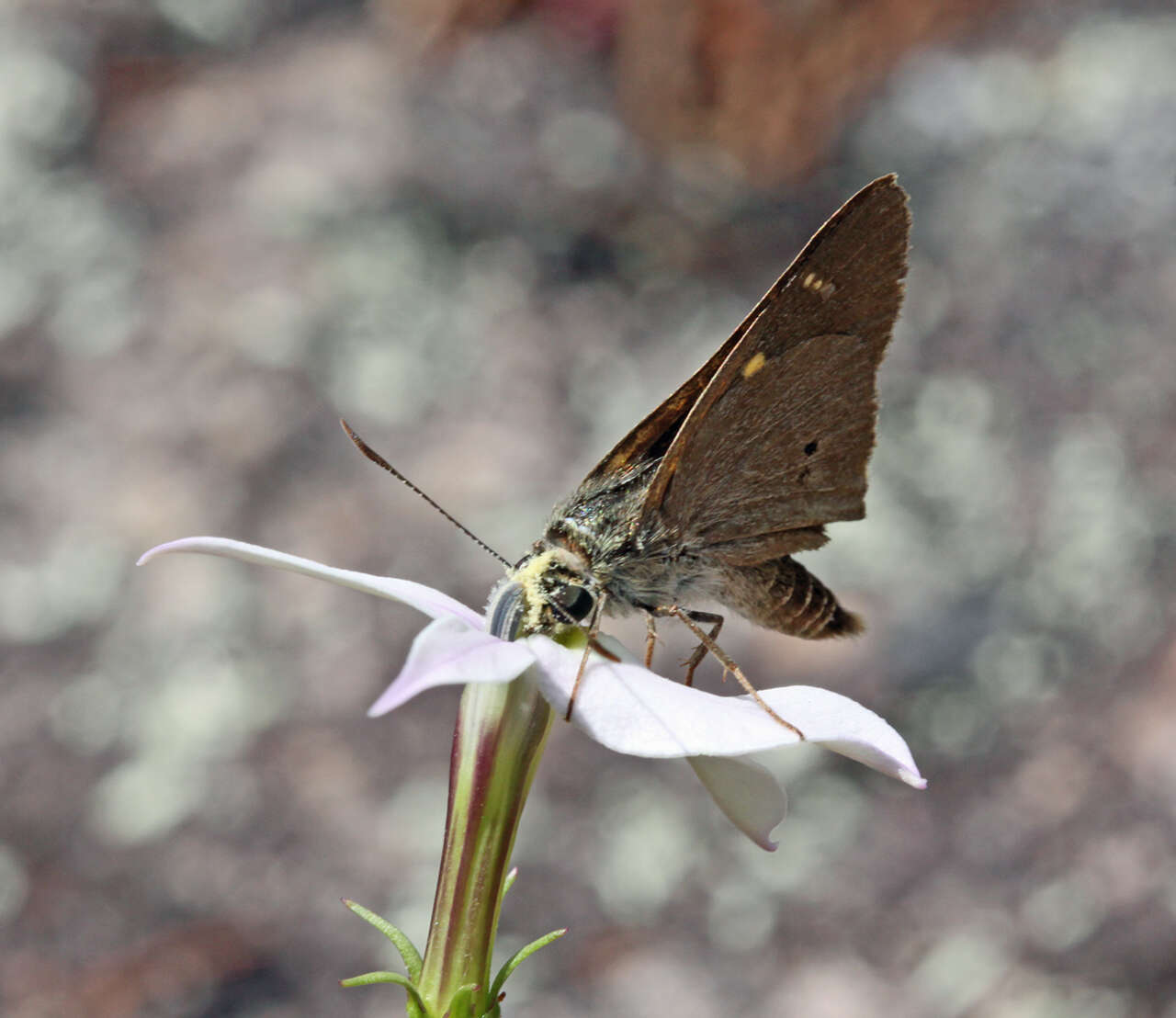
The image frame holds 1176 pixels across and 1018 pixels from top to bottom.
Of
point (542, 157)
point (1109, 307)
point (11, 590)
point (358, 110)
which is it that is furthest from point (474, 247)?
point (1109, 307)

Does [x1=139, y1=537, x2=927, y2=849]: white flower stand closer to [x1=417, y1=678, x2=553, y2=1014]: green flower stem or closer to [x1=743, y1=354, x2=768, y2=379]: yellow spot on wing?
[x1=417, y1=678, x2=553, y2=1014]: green flower stem

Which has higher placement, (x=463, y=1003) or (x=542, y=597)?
(x=542, y=597)

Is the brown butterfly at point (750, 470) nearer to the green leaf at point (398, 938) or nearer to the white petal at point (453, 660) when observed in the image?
the white petal at point (453, 660)

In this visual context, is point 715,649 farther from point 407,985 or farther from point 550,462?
point 550,462

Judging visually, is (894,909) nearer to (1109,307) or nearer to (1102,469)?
(1102,469)

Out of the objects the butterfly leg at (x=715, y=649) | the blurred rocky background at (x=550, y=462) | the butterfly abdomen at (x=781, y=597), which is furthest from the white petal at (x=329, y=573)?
the blurred rocky background at (x=550, y=462)

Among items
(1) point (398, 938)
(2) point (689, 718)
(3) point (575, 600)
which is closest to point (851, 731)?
(2) point (689, 718)

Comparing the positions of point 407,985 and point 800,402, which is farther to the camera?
point 800,402
